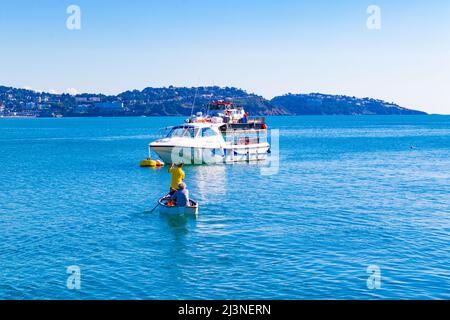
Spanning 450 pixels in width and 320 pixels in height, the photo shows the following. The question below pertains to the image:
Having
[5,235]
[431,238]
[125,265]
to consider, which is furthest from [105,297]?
[431,238]

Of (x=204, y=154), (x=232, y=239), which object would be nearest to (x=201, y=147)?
(x=204, y=154)

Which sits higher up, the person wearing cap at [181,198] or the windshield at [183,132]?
the windshield at [183,132]

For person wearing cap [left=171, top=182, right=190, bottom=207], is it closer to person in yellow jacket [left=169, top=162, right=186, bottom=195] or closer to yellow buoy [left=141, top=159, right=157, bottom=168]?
person in yellow jacket [left=169, top=162, right=186, bottom=195]

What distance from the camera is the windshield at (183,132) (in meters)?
54.6

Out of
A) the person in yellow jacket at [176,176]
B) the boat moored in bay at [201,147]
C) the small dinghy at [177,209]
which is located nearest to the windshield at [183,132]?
the boat moored in bay at [201,147]

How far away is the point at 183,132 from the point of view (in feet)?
180

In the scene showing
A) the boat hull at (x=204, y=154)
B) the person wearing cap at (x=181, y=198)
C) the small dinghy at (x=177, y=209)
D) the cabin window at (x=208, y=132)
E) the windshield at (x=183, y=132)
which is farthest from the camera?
the cabin window at (x=208, y=132)

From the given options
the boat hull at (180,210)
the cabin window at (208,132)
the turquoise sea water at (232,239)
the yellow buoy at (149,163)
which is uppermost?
the cabin window at (208,132)

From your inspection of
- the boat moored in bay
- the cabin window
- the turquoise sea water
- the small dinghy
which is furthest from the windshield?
the small dinghy

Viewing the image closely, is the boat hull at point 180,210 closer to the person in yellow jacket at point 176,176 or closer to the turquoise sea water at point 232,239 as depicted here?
the turquoise sea water at point 232,239

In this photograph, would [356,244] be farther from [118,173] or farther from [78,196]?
[118,173]

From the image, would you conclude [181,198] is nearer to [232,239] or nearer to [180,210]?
[180,210]

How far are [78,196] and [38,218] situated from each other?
7.84 metres

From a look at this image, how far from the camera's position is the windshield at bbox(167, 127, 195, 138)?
5462cm
